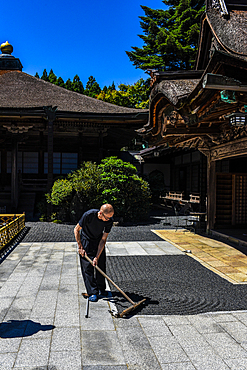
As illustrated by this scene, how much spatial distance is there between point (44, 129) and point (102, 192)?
6.43 metres

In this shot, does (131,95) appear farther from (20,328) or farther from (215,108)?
(20,328)

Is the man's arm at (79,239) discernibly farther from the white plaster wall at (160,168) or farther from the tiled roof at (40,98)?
the white plaster wall at (160,168)

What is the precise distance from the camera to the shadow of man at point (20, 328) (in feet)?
11.8

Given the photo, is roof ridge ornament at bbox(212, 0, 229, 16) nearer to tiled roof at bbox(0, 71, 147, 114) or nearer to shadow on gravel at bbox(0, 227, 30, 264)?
shadow on gravel at bbox(0, 227, 30, 264)

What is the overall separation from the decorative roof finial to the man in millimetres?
21471

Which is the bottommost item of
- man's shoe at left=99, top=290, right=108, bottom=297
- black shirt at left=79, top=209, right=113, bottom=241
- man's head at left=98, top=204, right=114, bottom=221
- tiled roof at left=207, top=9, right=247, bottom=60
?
man's shoe at left=99, top=290, right=108, bottom=297

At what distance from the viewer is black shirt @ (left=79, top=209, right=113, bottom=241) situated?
186 inches

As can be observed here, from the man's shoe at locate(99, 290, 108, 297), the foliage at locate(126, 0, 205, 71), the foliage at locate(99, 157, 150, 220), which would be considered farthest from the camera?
the foliage at locate(126, 0, 205, 71)

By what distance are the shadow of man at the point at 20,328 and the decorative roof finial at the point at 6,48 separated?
22.5 metres

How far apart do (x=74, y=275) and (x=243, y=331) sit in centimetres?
327

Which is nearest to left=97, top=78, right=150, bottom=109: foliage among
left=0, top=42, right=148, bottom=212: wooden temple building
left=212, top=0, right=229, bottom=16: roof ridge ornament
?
left=0, top=42, right=148, bottom=212: wooden temple building

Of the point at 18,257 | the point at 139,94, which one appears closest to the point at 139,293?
the point at 18,257

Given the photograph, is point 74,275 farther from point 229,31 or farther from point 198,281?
point 229,31

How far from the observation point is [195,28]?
25375mm
